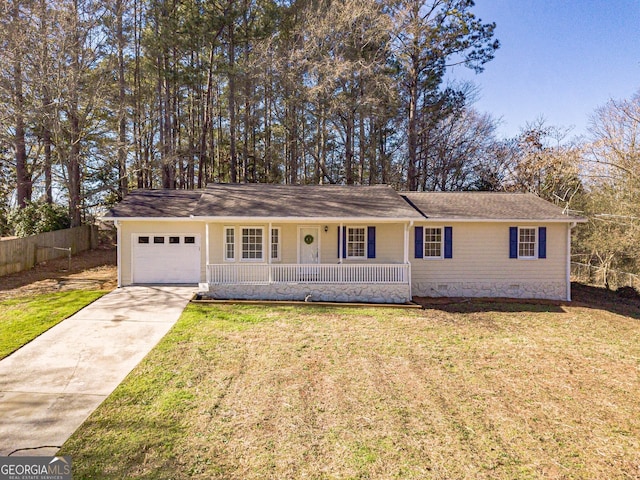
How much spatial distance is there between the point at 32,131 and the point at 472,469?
2318 centimetres

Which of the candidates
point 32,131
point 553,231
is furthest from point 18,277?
point 553,231

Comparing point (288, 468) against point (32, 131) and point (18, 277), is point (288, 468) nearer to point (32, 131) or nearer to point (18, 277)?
point (18, 277)

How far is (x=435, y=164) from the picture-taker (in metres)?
24.3

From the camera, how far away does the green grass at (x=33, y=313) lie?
707 cm

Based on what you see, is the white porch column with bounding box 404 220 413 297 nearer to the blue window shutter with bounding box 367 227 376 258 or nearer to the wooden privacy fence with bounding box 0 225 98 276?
the blue window shutter with bounding box 367 227 376 258

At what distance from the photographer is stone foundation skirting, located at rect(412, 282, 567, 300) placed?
40.1 ft

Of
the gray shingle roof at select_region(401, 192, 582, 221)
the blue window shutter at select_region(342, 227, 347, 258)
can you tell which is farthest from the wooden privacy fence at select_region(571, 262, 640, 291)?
the blue window shutter at select_region(342, 227, 347, 258)

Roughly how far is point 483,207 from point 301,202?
7.04m

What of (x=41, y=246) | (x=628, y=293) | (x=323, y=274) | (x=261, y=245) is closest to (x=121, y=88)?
(x=41, y=246)

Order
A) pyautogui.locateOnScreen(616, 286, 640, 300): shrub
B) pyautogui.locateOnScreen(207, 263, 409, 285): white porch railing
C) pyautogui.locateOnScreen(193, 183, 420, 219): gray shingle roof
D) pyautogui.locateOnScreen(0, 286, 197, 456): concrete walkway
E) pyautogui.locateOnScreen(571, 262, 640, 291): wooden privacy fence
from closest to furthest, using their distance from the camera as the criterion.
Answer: pyautogui.locateOnScreen(0, 286, 197, 456): concrete walkway < pyautogui.locateOnScreen(207, 263, 409, 285): white porch railing < pyautogui.locateOnScreen(193, 183, 420, 219): gray shingle roof < pyautogui.locateOnScreen(616, 286, 640, 300): shrub < pyautogui.locateOnScreen(571, 262, 640, 291): wooden privacy fence

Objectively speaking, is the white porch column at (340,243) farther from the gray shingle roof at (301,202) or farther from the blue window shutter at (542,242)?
the blue window shutter at (542,242)

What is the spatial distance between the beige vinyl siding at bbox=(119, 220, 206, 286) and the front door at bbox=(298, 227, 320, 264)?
3.63 meters

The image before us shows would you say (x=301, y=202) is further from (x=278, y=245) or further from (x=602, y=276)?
(x=602, y=276)

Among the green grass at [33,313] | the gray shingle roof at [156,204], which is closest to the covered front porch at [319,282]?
the gray shingle roof at [156,204]
